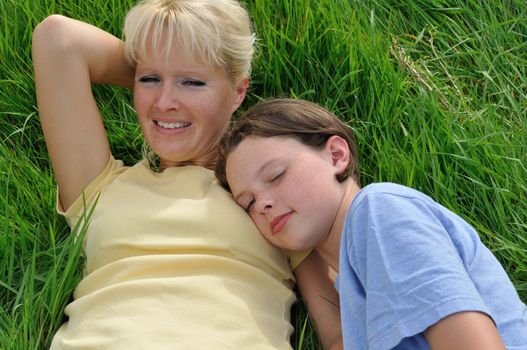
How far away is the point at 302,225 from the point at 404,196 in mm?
341

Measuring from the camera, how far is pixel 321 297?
243 cm

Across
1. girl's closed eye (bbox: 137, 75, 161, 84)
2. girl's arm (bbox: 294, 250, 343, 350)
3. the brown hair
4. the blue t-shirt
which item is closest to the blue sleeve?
the blue t-shirt

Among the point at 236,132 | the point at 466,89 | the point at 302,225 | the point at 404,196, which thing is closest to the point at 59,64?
the point at 236,132

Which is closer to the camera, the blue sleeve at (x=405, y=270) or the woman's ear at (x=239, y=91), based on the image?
the blue sleeve at (x=405, y=270)

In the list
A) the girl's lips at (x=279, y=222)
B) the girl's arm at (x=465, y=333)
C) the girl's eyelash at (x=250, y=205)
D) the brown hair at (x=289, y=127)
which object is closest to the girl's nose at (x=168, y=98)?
the brown hair at (x=289, y=127)

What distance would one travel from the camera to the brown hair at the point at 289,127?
7.73 ft

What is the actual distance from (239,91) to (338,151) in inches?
20.0

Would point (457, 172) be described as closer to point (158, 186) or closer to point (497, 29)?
point (497, 29)

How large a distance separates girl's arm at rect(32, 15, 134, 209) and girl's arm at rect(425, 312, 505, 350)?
1.24 m

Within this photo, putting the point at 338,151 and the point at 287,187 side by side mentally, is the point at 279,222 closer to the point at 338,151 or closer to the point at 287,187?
the point at 287,187

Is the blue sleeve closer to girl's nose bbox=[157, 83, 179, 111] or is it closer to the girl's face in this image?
the girl's face

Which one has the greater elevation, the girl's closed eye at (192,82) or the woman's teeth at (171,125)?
the girl's closed eye at (192,82)

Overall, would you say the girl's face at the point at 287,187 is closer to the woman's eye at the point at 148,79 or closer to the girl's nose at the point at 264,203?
the girl's nose at the point at 264,203

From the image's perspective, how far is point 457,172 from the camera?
268cm
